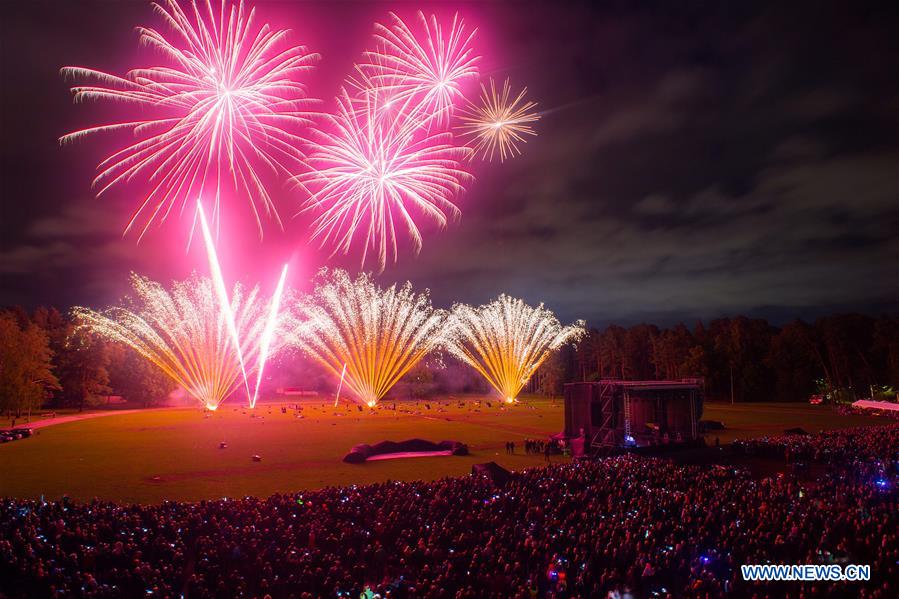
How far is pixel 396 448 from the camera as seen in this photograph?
96.8 ft

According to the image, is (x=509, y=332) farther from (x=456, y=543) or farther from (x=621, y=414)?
(x=456, y=543)

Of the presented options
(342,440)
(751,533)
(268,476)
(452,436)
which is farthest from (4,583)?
(452,436)

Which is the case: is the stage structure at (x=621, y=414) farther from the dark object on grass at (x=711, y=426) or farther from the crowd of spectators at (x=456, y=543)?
the crowd of spectators at (x=456, y=543)

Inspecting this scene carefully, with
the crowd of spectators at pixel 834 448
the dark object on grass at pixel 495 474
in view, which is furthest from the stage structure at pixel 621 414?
the dark object on grass at pixel 495 474

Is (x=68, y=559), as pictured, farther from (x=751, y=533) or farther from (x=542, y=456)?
(x=542, y=456)

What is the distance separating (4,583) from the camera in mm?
10438

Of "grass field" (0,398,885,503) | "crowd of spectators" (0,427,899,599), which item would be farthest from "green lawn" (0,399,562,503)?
"crowd of spectators" (0,427,899,599)

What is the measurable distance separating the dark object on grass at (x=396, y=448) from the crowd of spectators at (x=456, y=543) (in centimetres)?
1049

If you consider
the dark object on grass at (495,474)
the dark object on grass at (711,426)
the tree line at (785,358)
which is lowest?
the dark object on grass at (711,426)

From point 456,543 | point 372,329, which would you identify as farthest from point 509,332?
point 456,543

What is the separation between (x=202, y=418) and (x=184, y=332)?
348 inches

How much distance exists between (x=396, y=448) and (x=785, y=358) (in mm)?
78398

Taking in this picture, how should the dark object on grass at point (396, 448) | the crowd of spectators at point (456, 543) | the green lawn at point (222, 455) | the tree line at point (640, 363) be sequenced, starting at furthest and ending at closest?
the tree line at point (640, 363), the dark object on grass at point (396, 448), the green lawn at point (222, 455), the crowd of spectators at point (456, 543)

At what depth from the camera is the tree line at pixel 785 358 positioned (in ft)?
254
